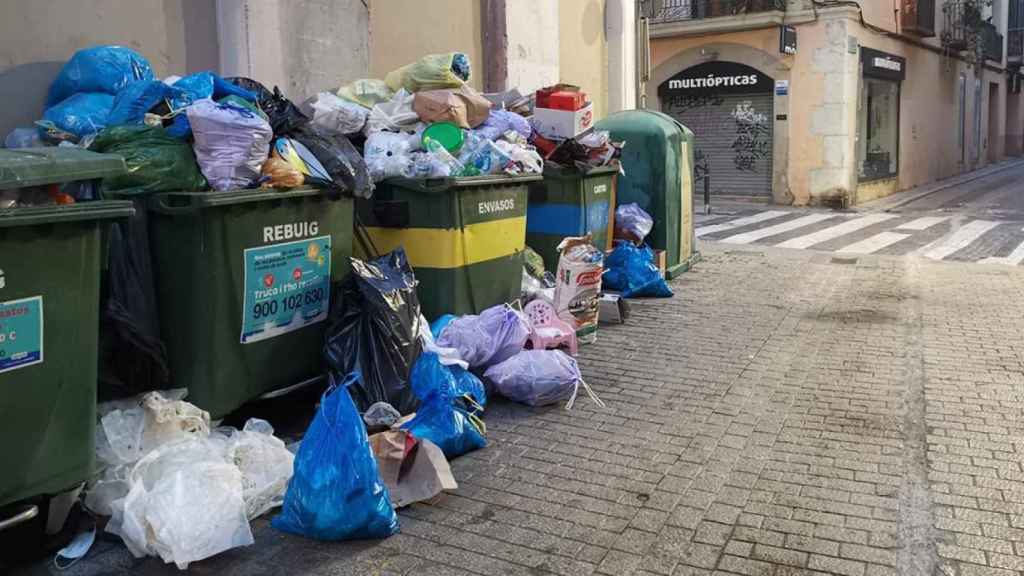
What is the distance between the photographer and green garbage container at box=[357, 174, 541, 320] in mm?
5453

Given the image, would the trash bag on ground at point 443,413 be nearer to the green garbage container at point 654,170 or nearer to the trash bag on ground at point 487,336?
the trash bag on ground at point 487,336

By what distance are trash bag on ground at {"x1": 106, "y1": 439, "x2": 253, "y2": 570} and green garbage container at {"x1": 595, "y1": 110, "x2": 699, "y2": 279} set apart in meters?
6.07

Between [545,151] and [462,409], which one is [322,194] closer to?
[462,409]

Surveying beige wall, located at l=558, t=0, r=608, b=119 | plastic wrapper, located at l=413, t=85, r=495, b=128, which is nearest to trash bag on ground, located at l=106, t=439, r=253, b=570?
plastic wrapper, located at l=413, t=85, r=495, b=128

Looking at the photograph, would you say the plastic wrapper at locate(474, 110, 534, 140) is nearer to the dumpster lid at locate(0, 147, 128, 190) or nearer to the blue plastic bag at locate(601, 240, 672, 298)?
the blue plastic bag at locate(601, 240, 672, 298)

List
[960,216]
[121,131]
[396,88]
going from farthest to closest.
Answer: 1. [960,216]
2. [396,88]
3. [121,131]

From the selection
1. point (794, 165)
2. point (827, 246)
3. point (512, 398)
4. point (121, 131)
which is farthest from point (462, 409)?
point (794, 165)

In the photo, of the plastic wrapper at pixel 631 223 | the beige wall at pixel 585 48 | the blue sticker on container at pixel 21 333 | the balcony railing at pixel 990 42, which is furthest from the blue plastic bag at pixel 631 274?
the balcony railing at pixel 990 42

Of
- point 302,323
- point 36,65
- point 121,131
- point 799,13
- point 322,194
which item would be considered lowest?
point 302,323

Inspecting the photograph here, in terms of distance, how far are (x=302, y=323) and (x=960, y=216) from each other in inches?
598

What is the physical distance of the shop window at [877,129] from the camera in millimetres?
21000

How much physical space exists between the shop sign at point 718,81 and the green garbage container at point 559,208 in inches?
534

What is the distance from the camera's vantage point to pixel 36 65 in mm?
4961

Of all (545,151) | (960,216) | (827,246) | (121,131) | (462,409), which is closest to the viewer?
(121,131)
